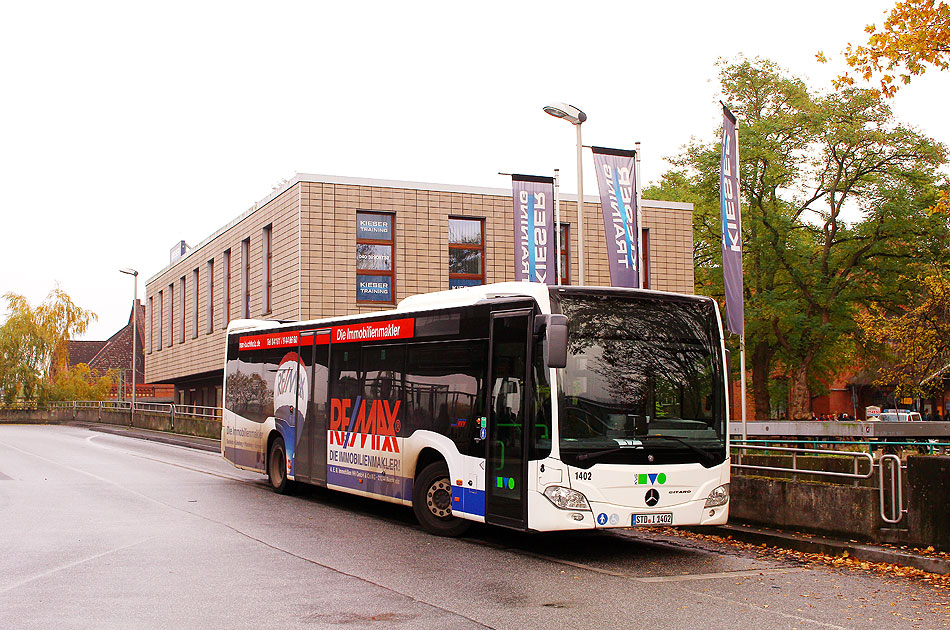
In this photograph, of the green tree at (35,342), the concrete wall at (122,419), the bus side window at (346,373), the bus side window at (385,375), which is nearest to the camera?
the bus side window at (385,375)

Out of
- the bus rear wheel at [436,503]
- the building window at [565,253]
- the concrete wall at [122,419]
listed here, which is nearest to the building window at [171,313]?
the concrete wall at [122,419]

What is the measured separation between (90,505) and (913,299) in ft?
104

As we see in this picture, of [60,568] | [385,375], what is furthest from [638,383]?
[60,568]

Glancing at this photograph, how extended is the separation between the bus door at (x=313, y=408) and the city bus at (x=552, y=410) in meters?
1.86

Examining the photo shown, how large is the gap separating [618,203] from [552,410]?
12312mm

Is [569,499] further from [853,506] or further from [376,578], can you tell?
[853,506]

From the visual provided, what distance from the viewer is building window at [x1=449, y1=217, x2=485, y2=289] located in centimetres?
3409

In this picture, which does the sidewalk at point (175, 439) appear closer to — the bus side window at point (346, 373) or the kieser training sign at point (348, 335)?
the kieser training sign at point (348, 335)

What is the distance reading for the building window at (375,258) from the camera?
33000 millimetres

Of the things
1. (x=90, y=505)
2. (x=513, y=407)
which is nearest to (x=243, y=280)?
(x=90, y=505)

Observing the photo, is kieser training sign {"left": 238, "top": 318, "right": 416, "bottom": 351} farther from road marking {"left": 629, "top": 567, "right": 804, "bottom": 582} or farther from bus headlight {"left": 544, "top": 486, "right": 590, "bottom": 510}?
road marking {"left": 629, "top": 567, "right": 804, "bottom": 582}

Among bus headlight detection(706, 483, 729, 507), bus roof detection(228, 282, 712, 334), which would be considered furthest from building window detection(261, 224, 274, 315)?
bus headlight detection(706, 483, 729, 507)

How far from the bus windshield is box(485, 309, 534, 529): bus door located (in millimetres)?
588

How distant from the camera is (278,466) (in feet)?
58.4
